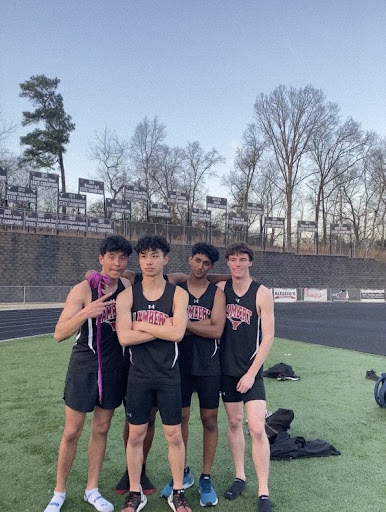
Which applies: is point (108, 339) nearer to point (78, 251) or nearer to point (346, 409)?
point (346, 409)

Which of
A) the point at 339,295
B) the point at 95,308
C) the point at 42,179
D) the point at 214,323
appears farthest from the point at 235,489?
the point at 339,295

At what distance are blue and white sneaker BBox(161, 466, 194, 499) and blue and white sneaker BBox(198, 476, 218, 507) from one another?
0.68ft

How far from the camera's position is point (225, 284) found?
338 cm

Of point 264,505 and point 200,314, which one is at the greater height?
point 200,314

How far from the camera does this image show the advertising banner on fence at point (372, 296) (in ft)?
109

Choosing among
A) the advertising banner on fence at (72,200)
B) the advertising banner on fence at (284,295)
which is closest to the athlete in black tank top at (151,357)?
the advertising banner on fence at (72,200)

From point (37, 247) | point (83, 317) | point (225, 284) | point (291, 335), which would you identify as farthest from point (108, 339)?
point (37, 247)

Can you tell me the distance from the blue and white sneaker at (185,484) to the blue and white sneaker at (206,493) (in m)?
0.21

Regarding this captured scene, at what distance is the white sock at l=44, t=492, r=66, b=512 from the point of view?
2.87 meters

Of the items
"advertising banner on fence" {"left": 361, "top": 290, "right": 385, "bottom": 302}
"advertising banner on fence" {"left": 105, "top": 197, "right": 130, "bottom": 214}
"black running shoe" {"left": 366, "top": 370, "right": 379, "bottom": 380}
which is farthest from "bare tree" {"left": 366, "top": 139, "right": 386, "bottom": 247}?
"black running shoe" {"left": 366, "top": 370, "right": 379, "bottom": 380}

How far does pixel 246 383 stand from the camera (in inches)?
119

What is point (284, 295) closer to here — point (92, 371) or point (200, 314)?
point (200, 314)

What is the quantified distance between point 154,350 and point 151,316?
22cm

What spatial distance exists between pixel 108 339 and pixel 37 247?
2346 cm
